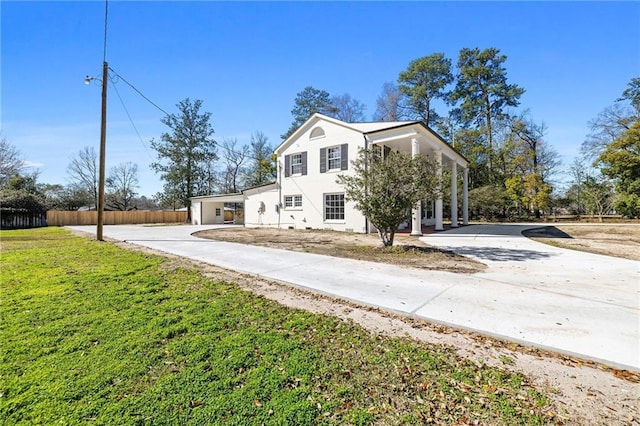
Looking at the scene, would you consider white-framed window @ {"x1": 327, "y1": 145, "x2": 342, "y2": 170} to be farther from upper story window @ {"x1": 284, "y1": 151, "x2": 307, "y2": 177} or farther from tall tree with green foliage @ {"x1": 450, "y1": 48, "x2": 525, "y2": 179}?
tall tree with green foliage @ {"x1": 450, "y1": 48, "x2": 525, "y2": 179}

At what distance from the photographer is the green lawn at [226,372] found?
2037 mm

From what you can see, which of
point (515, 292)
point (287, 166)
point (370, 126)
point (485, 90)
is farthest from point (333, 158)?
point (485, 90)

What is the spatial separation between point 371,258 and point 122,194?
45412 millimetres

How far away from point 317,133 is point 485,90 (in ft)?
73.8

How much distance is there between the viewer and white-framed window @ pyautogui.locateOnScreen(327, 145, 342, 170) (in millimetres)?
16656

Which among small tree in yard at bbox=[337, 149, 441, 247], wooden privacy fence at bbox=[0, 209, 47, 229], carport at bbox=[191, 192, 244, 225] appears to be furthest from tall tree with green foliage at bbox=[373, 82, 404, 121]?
wooden privacy fence at bbox=[0, 209, 47, 229]

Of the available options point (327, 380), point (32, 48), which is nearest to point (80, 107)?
point (32, 48)

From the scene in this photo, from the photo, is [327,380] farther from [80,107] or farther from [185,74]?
[80,107]

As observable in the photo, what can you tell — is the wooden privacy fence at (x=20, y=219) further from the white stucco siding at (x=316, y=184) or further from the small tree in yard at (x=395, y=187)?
the small tree in yard at (x=395, y=187)

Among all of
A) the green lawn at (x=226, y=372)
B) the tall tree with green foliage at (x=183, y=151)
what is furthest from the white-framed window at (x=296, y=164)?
the tall tree with green foliage at (x=183, y=151)

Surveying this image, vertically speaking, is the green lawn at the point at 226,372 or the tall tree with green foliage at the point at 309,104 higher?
the tall tree with green foliage at the point at 309,104

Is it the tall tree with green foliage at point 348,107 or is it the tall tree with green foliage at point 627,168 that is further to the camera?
the tall tree with green foliage at point 348,107

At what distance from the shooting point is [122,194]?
135 feet

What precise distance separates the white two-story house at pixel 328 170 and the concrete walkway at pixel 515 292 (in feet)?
23.1
